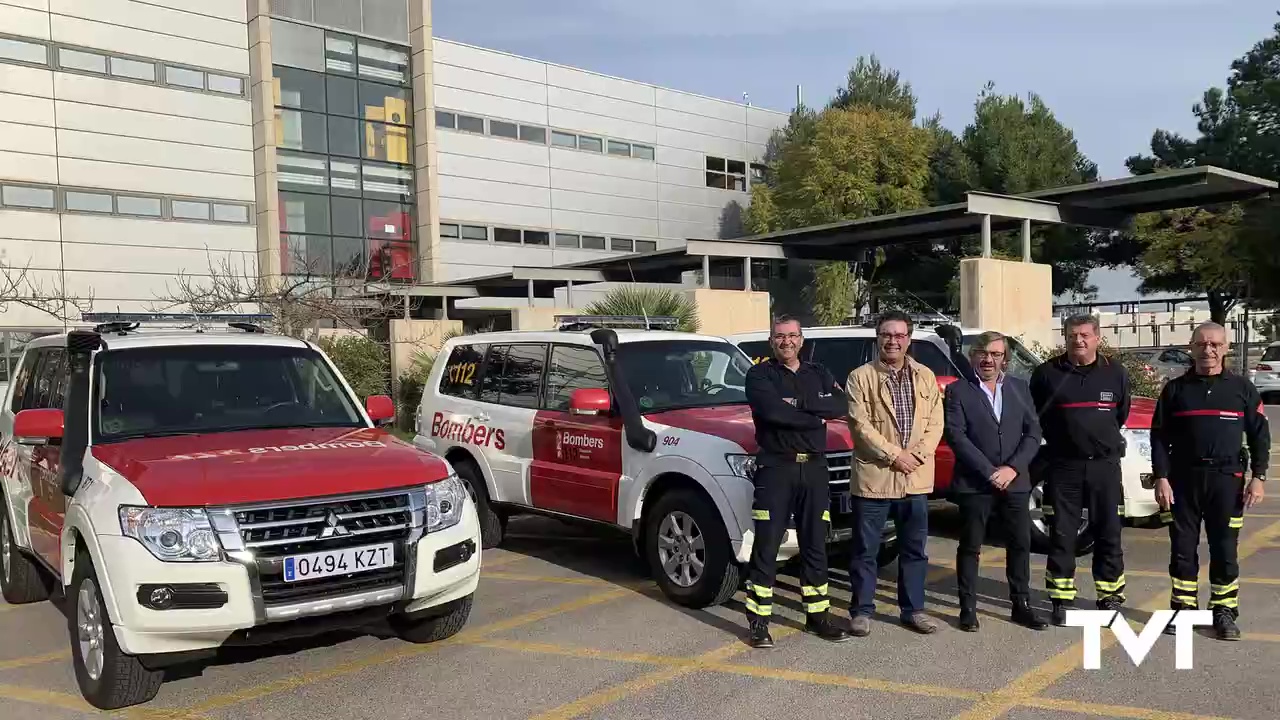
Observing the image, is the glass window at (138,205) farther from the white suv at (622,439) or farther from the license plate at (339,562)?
the license plate at (339,562)

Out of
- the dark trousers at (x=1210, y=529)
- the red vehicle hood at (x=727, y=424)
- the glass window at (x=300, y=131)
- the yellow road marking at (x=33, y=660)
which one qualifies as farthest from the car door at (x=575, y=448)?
the glass window at (x=300, y=131)

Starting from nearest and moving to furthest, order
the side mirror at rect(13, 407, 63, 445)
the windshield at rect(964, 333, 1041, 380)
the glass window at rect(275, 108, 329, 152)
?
the side mirror at rect(13, 407, 63, 445) < the windshield at rect(964, 333, 1041, 380) < the glass window at rect(275, 108, 329, 152)

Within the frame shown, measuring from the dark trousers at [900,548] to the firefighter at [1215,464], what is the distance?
1.36 metres

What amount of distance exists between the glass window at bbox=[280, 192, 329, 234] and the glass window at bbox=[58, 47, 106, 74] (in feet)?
19.3

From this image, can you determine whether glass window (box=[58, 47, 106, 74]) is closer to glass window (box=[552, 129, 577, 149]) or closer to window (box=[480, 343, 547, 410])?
glass window (box=[552, 129, 577, 149])

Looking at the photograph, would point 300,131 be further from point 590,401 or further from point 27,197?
point 590,401

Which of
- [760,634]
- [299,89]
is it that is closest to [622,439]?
[760,634]

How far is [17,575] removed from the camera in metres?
7.17

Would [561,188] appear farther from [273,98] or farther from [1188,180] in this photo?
[1188,180]

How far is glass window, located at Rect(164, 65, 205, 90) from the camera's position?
97.2ft

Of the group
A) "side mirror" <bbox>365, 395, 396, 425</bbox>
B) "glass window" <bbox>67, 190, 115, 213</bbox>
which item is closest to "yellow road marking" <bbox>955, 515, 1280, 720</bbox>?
"side mirror" <bbox>365, 395, 396, 425</bbox>

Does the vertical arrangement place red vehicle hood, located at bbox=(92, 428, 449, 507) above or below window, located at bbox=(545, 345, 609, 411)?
below

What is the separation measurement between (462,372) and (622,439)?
2.43 metres

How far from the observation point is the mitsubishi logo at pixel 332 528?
500 cm
